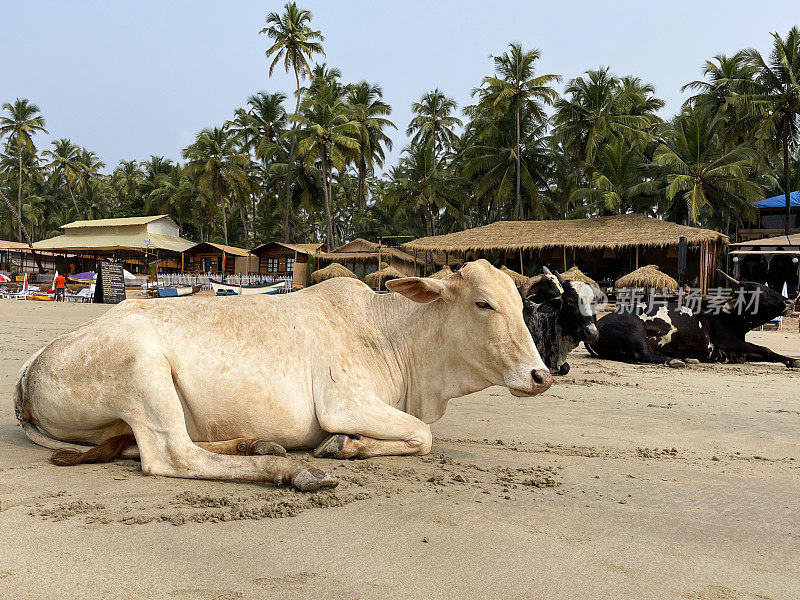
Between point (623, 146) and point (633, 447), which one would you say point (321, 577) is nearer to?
point (633, 447)

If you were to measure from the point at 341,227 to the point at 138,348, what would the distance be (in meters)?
72.4

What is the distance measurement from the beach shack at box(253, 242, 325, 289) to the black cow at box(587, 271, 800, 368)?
115 ft

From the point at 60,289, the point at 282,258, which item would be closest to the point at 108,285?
the point at 60,289

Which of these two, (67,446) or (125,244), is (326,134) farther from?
(67,446)

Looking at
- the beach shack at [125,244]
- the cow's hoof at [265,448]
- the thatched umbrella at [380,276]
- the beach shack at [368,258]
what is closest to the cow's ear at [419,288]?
the cow's hoof at [265,448]

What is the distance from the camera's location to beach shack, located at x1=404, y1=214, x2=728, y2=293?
29906mm

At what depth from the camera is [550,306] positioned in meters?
8.79

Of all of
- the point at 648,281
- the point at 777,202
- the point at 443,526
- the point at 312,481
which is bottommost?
the point at 443,526

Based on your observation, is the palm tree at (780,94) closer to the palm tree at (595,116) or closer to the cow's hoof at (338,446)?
the palm tree at (595,116)

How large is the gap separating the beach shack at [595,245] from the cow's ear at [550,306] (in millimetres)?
22277

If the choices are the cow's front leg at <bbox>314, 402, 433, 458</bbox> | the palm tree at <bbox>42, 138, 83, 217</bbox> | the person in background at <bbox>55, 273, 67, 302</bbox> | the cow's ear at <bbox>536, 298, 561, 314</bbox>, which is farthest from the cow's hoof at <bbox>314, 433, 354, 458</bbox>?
the palm tree at <bbox>42, 138, 83, 217</bbox>

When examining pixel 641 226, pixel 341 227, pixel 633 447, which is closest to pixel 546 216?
pixel 641 226

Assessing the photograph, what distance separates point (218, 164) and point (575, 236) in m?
32.5

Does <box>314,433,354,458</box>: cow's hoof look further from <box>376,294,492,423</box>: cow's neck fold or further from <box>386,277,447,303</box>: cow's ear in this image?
<box>386,277,447,303</box>: cow's ear
